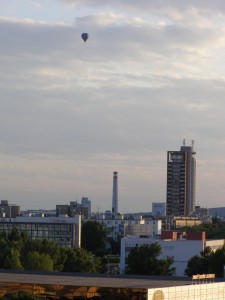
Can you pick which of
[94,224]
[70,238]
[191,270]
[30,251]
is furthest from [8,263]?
[94,224]

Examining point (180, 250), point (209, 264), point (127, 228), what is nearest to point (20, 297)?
point (209, 264)

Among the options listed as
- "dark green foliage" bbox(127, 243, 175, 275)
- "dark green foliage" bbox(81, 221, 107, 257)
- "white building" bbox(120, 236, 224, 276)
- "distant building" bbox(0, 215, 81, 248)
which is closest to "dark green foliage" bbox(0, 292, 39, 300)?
"dark green foliage" bbox(127, 243, 175, 275)

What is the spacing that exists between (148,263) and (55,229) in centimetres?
6078

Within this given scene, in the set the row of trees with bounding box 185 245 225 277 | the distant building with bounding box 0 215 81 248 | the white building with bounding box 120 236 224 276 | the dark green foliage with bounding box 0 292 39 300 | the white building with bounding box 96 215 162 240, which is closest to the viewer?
the dark green foliage with bounding box 0 292 39 300

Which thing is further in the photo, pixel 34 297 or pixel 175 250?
pixel 175 250

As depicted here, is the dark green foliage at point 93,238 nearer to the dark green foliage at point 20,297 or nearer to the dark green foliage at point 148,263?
the dark green foliage at point 148,263

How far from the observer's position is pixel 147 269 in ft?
288

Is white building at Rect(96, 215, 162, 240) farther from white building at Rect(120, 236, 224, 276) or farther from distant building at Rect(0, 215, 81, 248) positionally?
white building at Rect(120, 236, 224, 276)

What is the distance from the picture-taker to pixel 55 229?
148 m

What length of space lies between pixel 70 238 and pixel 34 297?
306ft

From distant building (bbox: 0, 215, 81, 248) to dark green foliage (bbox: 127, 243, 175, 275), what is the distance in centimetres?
5243

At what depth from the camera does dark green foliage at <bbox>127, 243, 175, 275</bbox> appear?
87375mm

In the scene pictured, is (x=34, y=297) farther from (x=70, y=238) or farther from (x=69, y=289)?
(x=70, y=238)

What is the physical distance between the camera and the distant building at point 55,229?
477ft
